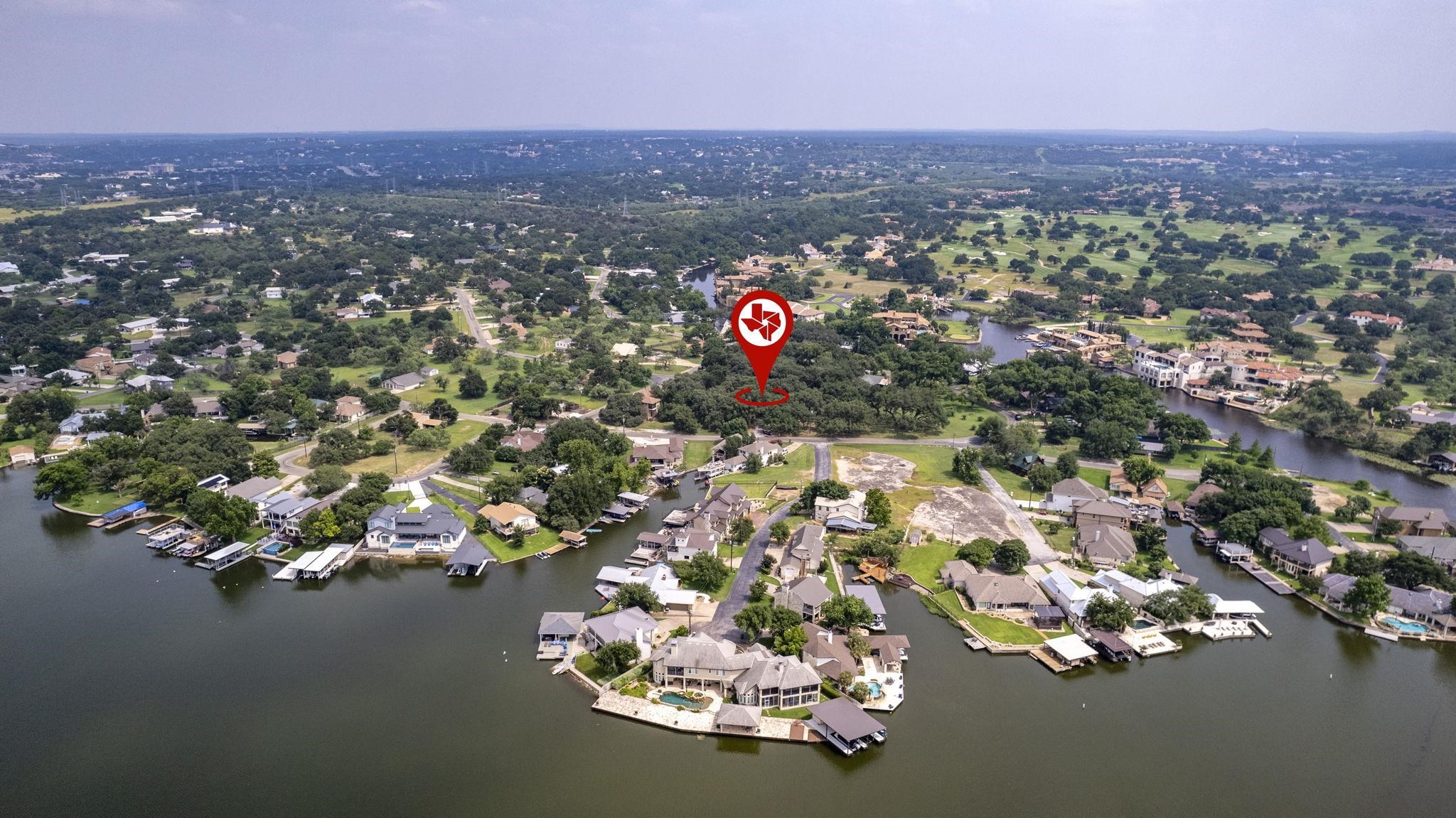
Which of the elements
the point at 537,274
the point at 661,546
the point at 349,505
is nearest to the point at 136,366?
the point at 349,505

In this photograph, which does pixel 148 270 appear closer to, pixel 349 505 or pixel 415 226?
pixel 415 226

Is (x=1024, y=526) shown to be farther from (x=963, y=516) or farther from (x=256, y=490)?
(x=256, y=490)

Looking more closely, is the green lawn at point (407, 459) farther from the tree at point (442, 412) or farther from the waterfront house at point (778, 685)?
the waterfront house at point (778, 685)

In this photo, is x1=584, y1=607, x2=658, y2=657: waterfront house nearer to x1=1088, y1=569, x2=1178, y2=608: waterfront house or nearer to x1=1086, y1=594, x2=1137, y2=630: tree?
x1=1086, y1=594, x2=1137, y2=630: tree

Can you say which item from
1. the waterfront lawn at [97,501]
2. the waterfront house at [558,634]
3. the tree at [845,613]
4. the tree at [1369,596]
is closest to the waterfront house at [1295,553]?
the tree at [1369,596]

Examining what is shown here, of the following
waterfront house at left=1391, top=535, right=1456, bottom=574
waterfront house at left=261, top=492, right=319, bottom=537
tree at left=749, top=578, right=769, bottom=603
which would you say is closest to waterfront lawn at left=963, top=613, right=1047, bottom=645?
tree at left=749, top=578, right=769, bottom=603
